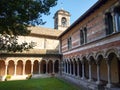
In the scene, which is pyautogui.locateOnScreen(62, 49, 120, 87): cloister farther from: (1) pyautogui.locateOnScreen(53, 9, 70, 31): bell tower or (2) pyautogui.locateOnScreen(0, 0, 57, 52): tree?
(1) pyautogui.locateOnScreen(53, 9, 70, 31): bell tower

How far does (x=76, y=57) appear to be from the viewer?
714 inches

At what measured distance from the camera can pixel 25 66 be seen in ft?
88.4

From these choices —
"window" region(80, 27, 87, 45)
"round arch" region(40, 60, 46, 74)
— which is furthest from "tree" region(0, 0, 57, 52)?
"round arch" region(40, 60, 46, 74)

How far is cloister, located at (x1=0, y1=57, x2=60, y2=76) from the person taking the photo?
24.2 m

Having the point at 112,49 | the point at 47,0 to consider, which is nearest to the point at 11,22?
the point at 47,0

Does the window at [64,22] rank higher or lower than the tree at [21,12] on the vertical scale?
higher

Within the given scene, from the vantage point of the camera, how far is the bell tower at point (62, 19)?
42125mm

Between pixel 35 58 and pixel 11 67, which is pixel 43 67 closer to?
pixel 35 58

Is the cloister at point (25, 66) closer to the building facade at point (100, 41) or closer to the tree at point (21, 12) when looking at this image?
the building facade at point (100, 41)

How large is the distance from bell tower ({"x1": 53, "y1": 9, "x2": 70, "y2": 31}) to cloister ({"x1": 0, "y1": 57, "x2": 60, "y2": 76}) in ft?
51.4

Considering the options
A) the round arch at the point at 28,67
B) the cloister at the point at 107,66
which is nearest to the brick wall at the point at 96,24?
the cloister at the point at 107,66

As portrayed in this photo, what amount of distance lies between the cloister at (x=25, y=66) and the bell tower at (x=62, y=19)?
51.4ft

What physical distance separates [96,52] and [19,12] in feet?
22.8

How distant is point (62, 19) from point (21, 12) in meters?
34.0
